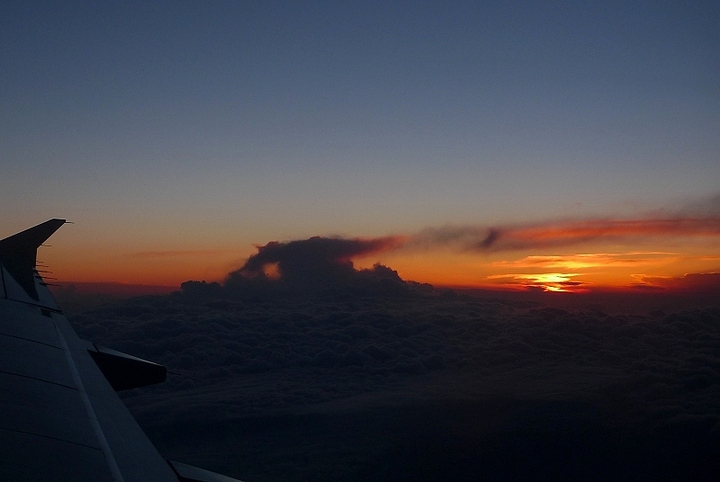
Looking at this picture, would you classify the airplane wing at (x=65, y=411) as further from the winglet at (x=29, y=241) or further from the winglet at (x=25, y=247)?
the winglet at (x=29, y=241)

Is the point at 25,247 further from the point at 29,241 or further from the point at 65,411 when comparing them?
the point at 65,411

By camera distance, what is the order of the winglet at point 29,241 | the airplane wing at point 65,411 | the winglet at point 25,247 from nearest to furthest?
the airplane wing at point 65,411, the winglet at point 25,247, the winglet at point 29,241

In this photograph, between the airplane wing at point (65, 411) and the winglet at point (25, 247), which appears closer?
the airplane wing at point (65, 411)

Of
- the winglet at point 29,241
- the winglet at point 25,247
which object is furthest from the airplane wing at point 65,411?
the winglet at point 29,241

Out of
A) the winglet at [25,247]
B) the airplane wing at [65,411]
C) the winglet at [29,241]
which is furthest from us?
the winglet at [29,241]

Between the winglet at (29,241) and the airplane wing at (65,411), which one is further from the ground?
the winglet at (29,241)

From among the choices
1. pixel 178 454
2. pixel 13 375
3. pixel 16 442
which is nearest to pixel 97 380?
pixel 13 375

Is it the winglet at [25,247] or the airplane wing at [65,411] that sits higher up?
the winglet at [25,247]
